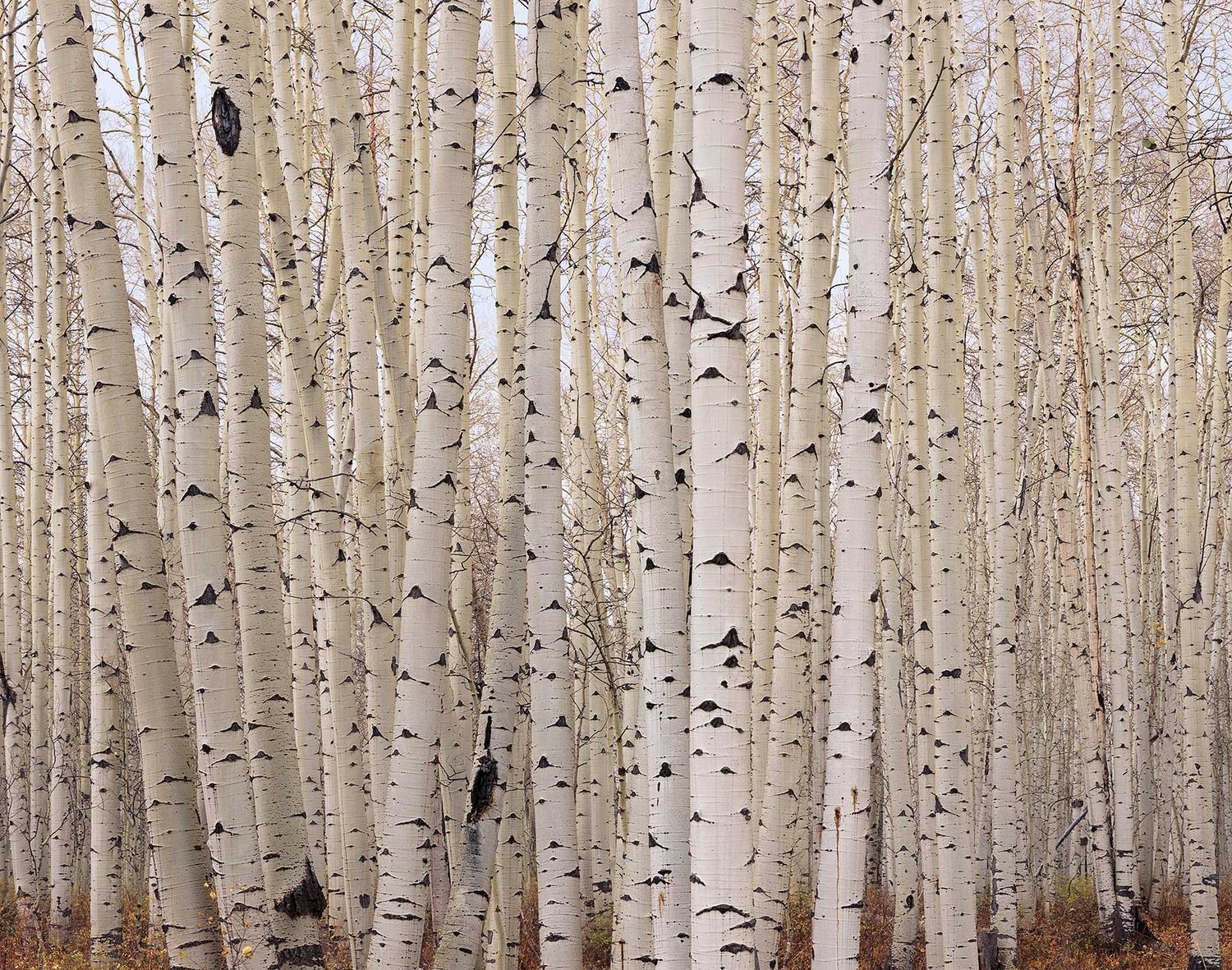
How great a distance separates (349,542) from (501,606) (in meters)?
5.87

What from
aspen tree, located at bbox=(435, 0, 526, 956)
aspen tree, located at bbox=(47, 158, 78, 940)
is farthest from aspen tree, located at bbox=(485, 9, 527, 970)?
aspen tree, located at bbox=(47, 158, 78, 940)

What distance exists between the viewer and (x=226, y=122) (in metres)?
3.88

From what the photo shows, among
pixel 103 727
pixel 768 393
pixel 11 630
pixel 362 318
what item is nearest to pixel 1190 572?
pixel 768 393

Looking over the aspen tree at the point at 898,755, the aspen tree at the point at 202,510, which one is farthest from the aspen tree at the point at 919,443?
the aspen tree at the point at 202,510

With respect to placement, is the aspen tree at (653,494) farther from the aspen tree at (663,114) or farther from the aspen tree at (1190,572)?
the aspen tree at (1190,572)

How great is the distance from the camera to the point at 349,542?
33.1ft

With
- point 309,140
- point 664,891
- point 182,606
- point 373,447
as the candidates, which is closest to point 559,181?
point 373,447

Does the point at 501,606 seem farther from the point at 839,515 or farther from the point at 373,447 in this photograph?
the point at 839,515

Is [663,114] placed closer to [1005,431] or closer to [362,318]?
[362,318]

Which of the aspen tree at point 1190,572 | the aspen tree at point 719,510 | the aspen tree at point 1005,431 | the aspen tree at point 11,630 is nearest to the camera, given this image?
the aspen tree at point 719,510

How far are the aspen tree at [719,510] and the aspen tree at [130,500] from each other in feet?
6.32

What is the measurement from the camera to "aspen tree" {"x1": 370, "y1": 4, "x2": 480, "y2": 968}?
3584mm

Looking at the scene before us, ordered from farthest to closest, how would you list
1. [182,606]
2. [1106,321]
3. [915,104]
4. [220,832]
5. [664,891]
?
[1106,321]
[182,606]
[915,104]
[220,832]
[664,891]

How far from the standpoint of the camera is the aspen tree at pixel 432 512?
3.58m
